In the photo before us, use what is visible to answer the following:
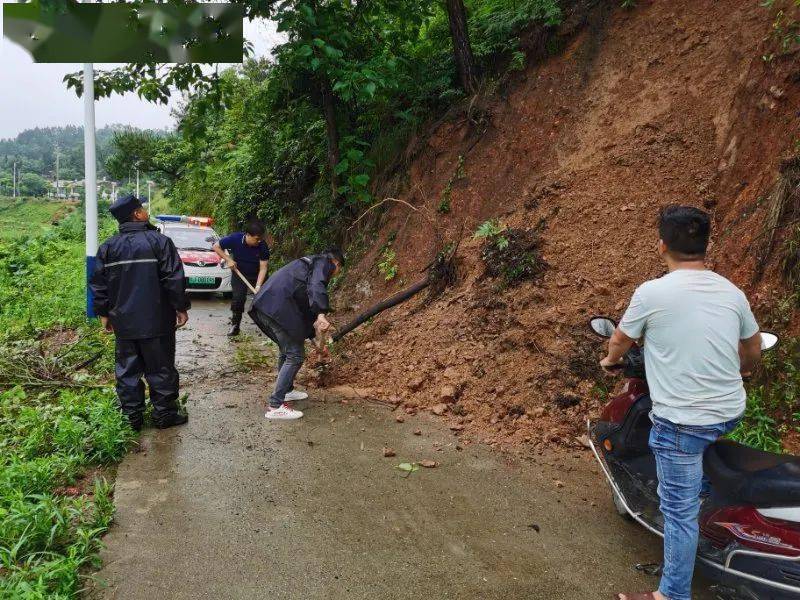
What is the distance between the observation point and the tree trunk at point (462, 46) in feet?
28.2

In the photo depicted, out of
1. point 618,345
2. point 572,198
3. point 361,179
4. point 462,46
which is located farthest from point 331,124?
point 618,345

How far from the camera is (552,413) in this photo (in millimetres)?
4938

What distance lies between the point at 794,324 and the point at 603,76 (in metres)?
4.94

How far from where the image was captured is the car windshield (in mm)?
13332

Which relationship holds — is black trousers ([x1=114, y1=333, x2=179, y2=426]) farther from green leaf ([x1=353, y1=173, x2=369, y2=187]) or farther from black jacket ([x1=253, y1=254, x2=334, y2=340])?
green leaf ([x1=353, y1=173, x2=369, y2=187])

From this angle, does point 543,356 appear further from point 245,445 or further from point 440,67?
point 440,67

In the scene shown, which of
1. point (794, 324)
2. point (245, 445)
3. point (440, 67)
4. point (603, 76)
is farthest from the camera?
point (440, 67)

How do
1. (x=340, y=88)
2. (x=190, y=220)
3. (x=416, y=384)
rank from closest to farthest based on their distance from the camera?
(x=416, y=384), (x=340, y=88), (x=190, y=220)

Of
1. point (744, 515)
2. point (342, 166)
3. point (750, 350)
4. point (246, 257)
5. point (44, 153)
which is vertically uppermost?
point (44, 153)

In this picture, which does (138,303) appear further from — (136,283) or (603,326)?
(603,326)

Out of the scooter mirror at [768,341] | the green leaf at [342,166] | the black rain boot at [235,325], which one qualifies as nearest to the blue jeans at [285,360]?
the black rain boot at [235,325]

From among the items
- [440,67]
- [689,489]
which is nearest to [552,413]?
[689,489]

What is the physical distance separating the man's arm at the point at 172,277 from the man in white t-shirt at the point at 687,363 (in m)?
3.75

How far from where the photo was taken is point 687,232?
2.59 metres
